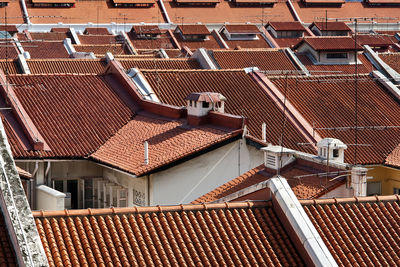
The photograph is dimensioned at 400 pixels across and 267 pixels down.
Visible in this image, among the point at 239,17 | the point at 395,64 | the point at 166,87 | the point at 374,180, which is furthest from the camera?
the point at 239,17

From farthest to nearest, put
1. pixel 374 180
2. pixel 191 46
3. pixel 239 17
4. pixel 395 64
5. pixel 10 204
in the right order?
pixel 239 17
pixel 191 46
pixel 395 64
pixel 374 180
pixel 10 204

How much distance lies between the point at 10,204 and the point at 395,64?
5151 centimetres

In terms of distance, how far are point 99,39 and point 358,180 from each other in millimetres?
63322

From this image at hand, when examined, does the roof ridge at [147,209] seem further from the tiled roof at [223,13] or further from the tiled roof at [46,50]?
the tiled roof at [223,13]

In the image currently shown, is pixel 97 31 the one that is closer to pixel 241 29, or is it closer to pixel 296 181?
pixel 241 29

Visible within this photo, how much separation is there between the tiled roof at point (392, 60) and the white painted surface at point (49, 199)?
37.1 m

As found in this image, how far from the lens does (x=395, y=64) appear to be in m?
65.6

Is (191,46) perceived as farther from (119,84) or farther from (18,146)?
(18,146)

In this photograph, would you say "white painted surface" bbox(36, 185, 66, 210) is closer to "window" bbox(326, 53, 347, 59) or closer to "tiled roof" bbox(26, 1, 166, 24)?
"window" bbox(326, 53, 347, 59)

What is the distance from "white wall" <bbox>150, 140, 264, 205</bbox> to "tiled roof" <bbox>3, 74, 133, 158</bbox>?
196 inches

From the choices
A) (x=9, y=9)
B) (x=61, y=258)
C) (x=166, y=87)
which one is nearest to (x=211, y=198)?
(x=61, y=258)

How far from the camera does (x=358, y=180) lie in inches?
1013

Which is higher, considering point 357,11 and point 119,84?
point 357,11

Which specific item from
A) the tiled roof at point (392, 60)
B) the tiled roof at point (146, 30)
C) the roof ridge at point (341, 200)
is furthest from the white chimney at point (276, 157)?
the tiled roof at point (146, 30)
